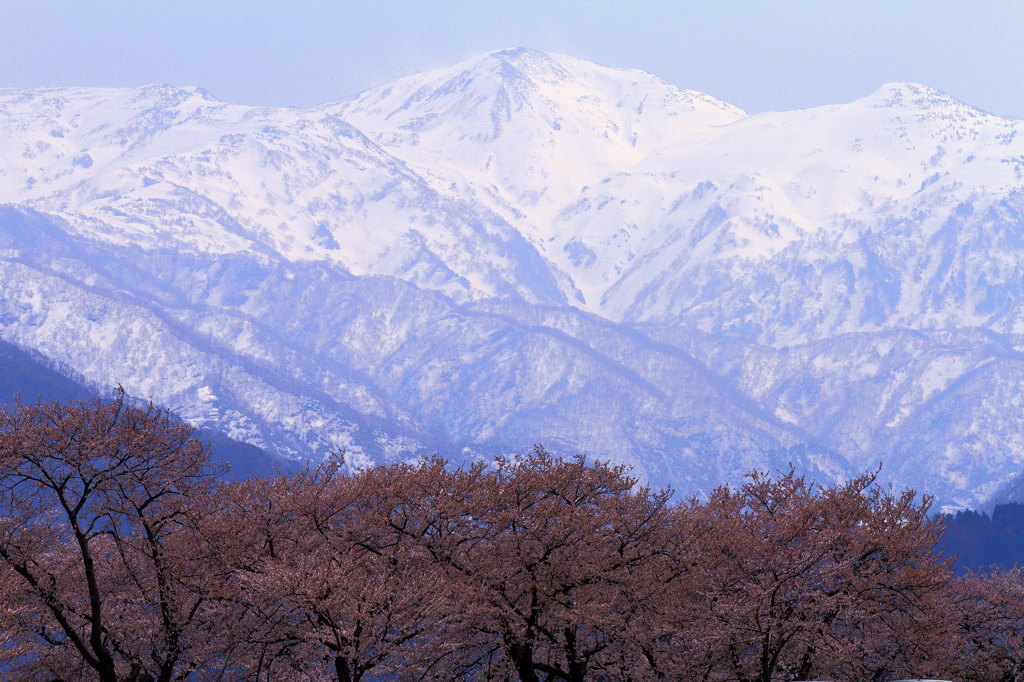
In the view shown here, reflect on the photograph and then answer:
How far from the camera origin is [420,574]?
64.1 meters

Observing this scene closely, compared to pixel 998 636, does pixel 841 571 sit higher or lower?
lower

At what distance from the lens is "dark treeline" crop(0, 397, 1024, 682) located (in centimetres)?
6247

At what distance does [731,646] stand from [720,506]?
58.9 ft

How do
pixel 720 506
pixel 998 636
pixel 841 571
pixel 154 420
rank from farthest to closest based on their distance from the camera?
1. pixel 998 636
2. pixel 720 506
3. pixel 841 571
4. pixel 154 420

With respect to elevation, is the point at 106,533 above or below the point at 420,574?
above

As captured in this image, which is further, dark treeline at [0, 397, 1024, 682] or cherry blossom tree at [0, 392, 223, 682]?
dark treeline at [0, 397, 1024, 682]

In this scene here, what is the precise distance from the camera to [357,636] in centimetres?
5866

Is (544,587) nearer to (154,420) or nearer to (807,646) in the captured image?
(807,646)

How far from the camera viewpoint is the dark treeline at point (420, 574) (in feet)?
205

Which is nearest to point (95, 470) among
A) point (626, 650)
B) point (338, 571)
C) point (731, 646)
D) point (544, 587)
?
point (338, 571)

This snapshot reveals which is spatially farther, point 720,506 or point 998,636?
point 998,636

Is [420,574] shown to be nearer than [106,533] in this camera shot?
Yes

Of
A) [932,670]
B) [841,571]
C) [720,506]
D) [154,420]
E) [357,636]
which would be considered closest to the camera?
[357,636]

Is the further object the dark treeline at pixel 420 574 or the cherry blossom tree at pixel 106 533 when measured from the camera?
the dark treeline at pixel 420 574
